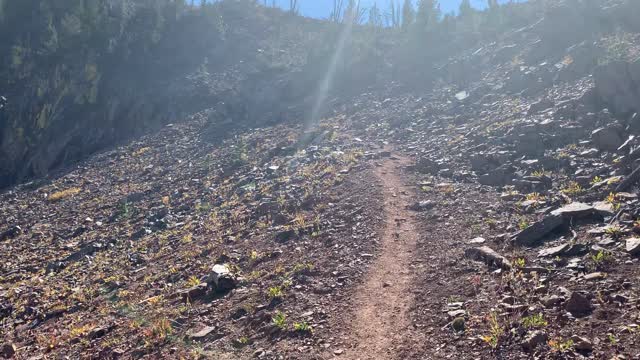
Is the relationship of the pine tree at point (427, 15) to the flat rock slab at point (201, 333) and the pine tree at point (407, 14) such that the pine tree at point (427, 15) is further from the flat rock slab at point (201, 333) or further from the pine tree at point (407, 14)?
the flat rock slab at point (201, 333)

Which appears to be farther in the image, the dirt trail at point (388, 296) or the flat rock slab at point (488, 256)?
the flat rock slab at point (488, 256)

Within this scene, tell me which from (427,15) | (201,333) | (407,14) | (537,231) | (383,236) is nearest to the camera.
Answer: (201,333)

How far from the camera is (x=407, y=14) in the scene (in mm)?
62250

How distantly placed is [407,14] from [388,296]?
2222 inches

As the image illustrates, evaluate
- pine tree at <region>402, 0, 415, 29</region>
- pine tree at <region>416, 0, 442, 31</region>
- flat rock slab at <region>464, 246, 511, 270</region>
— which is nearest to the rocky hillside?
flat rock slab at <region>464, 246, 511, 270</region>

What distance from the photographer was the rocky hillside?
969cm

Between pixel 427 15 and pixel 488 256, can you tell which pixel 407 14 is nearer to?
pixel 427 15

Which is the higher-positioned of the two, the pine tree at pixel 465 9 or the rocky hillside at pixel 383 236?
the pine tree at pixel 465 9

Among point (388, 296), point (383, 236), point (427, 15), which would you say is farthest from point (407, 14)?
point (388, 296)

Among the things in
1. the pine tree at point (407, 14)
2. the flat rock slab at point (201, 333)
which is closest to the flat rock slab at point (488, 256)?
the flat rock slab at point (201, 333)

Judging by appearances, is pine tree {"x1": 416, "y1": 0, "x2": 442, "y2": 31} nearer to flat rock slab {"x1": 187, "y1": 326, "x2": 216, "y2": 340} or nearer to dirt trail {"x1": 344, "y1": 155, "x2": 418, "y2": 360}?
dirt trail {"x1": 344, "y1": 155, "x2": 418, "y2": 360}

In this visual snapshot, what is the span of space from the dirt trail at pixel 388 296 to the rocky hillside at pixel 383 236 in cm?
6

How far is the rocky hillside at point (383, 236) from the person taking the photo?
31.8ft

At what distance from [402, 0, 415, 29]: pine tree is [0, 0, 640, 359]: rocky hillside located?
1050 inches
